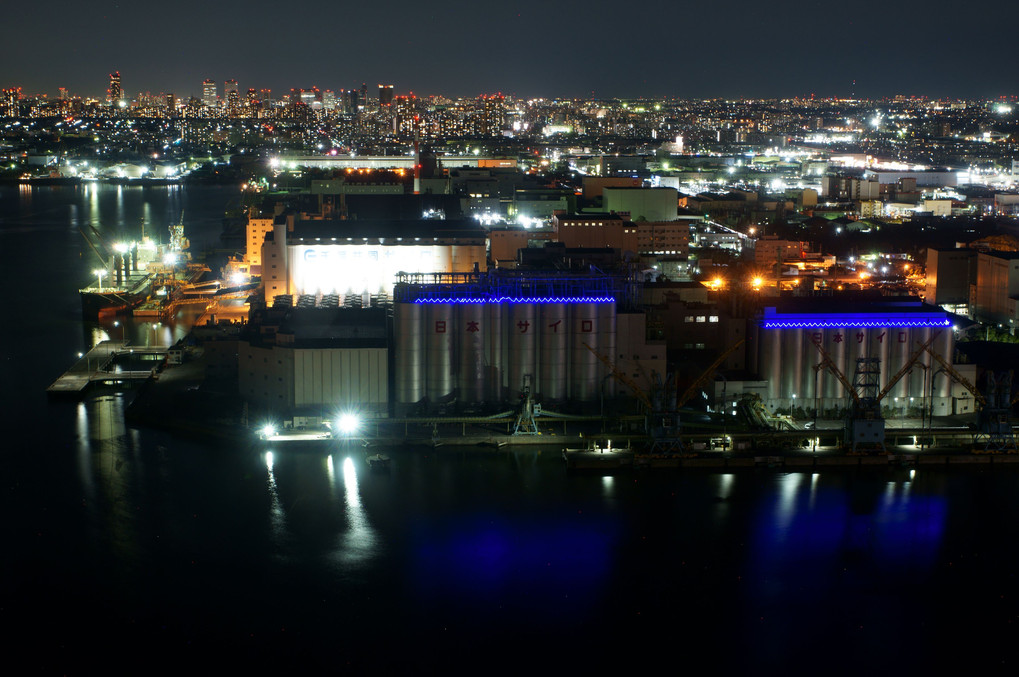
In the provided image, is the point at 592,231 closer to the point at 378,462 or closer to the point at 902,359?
the point at 902,359

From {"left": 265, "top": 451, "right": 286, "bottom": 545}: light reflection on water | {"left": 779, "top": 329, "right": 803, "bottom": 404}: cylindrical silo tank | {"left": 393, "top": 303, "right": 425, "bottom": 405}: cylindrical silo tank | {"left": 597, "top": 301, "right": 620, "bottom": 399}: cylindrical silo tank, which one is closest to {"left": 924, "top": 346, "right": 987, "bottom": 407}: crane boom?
{"left": 779, "top": 329, "right": 803, "bottom": 404}: cylindrical silo tank

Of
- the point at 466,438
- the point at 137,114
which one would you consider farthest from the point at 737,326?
the point at 137,114

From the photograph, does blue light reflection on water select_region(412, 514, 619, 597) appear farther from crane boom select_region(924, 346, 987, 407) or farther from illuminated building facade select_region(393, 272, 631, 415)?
crane boom select_region(924, 346, 987, 407)

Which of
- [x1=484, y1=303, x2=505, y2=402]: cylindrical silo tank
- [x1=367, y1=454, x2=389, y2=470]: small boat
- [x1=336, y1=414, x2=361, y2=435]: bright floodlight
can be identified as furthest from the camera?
[x1=484, y1=303, x2=505, y2=402]: cylindrical silo tank

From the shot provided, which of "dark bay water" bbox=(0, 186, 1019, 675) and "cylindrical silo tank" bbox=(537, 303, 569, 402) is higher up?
"cylindrical silo tank" bbox=(537, 303, 569, 402)

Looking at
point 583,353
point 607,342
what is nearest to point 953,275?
point 607,342

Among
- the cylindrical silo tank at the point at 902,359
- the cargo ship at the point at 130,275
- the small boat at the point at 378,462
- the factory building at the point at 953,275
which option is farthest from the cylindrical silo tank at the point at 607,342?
the cargo ship at the point at 130,275

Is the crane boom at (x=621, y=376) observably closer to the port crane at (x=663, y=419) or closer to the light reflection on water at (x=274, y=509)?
the port crane at (x=663, y=419)

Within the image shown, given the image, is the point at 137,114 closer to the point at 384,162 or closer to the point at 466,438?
the point at 384,162
